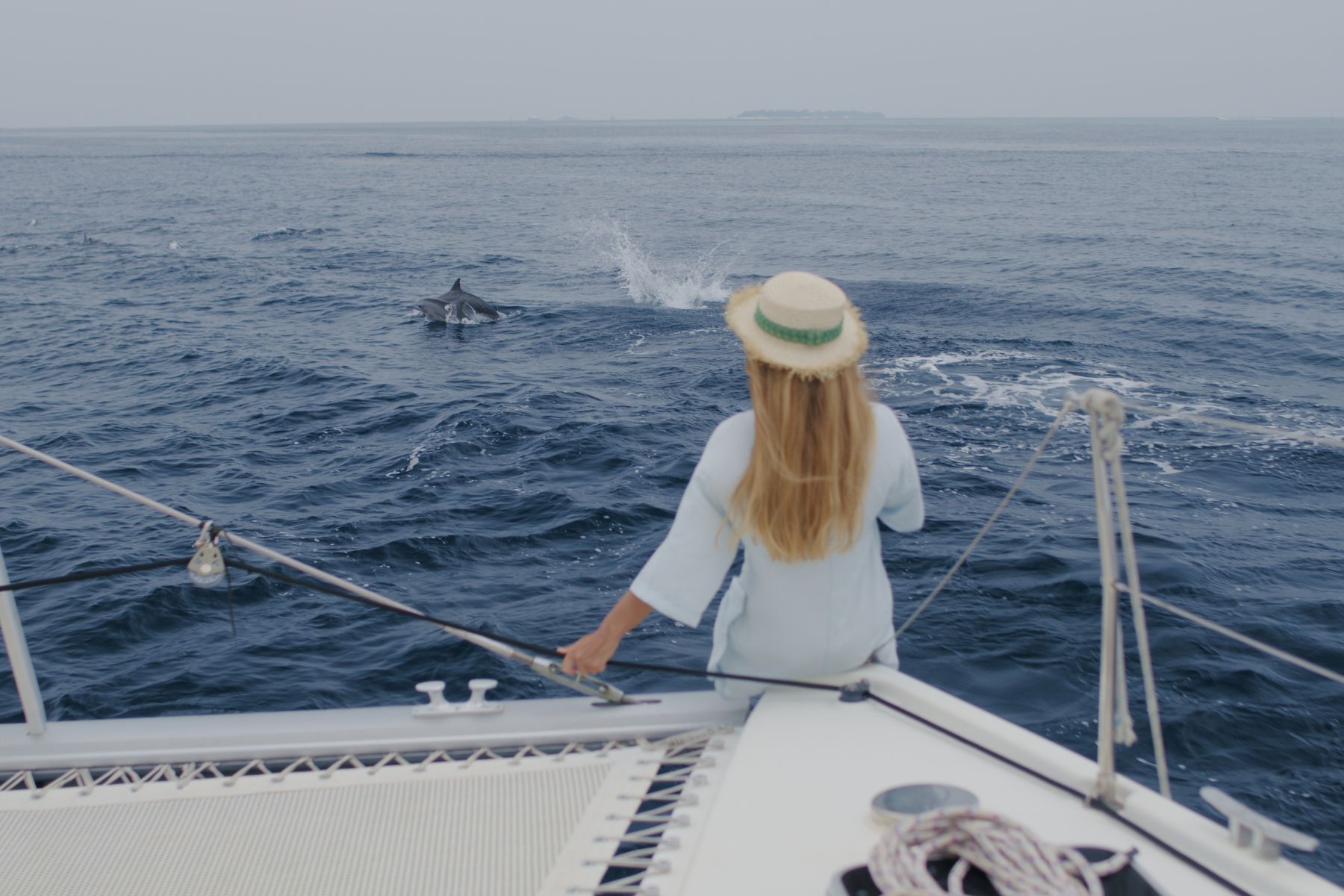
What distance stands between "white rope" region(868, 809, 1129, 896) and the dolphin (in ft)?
70.9

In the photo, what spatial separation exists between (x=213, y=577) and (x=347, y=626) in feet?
17.4

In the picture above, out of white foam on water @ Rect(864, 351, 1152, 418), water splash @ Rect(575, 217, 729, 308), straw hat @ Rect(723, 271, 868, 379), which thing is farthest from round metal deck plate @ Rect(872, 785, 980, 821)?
water splash @ Rect(575, 217, 729, 308)

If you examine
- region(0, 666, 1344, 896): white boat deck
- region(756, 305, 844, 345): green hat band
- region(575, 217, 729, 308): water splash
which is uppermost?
region(756, 305, 844, 345): green hat band

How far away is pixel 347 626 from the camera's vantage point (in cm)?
884

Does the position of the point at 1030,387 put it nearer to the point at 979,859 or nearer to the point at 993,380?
the point at 993,380

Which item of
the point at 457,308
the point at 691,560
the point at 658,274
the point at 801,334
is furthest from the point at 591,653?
the point at 658,274

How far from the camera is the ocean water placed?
798cm

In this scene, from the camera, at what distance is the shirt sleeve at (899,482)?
3.07 meters

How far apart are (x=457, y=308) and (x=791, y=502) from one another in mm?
21204

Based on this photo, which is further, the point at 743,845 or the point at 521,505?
the point at 521,505

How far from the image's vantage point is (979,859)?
2.30 metres

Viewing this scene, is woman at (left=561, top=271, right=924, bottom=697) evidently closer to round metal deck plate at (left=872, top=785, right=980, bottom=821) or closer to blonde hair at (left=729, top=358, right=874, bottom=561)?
blonde hair at (left=729, top=358, right=874, bottom=561)

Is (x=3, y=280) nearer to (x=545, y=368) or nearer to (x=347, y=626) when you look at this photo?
(x=545, y=368)

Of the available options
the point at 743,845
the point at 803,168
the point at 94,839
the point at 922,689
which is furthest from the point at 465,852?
the point at 803,168
